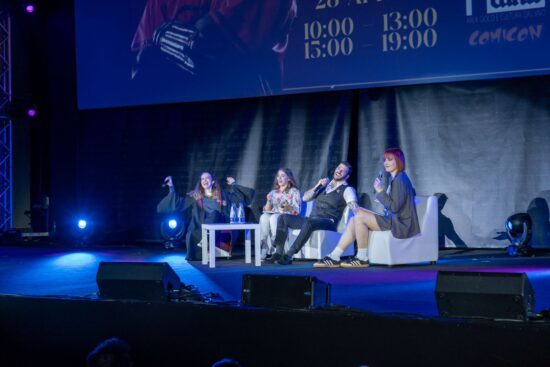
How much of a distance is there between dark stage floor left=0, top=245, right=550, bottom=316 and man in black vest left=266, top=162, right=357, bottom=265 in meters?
0.23

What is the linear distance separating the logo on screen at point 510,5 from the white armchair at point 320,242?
2.38m

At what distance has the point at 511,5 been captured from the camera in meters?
6.36

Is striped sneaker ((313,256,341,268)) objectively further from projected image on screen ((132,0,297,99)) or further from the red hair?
projected image on screen ((132,0,297,99))

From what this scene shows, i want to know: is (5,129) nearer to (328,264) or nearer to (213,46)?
(213,46)

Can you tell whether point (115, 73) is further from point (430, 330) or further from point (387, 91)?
point (430, 330)

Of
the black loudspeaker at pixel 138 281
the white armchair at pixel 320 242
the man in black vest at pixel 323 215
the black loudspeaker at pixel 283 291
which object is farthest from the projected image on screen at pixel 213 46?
the black loudspeaker at pixel 283 291

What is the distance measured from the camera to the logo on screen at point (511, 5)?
628cm

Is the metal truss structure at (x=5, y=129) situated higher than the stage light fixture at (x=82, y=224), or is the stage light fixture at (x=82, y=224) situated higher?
the metal truss structure at (x=5, y=129)

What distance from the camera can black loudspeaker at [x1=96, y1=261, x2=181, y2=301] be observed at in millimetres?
2773

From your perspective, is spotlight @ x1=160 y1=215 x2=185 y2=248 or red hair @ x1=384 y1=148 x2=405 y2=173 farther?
spotlight @ x1=160 y1=215 x2=185 y2=248

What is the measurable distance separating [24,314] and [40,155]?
23.8ft

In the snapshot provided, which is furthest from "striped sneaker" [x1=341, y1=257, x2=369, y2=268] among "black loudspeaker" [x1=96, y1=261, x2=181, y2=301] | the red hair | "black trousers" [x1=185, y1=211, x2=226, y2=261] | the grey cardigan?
"black loudspeaker" [x1=96, y1=261, x2=181, y2=301]

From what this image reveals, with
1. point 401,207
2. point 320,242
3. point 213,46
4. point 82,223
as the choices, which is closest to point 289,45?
point 213,46

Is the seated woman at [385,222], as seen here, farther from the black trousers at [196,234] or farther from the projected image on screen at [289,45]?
the black trousers at [196,234]
